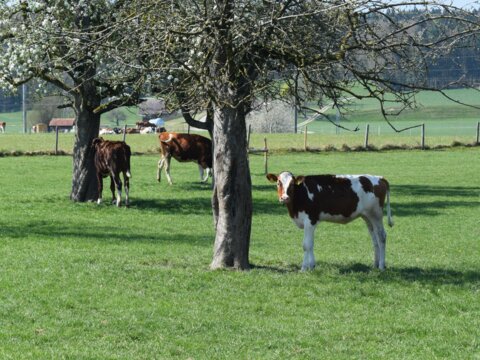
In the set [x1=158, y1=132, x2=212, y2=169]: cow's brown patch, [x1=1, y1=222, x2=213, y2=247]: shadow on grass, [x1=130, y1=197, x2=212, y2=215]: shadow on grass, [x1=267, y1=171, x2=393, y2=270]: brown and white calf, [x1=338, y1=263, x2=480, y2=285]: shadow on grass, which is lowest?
[x1=1, y1=222, x2=213, y2=247]: shadow on grass

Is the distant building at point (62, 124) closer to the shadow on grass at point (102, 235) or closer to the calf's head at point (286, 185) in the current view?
the shadow on grass at point (102, 235)

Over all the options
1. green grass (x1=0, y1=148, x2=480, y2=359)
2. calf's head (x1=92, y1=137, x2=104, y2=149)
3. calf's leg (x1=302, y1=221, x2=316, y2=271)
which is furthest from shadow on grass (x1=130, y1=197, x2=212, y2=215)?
calf's leg (x1=302, y1=221, x2=316, y2=271)

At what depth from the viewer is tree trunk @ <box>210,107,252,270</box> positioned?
1595 cm

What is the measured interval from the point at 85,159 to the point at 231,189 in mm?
13794

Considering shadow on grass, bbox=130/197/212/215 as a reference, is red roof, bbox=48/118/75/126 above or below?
above

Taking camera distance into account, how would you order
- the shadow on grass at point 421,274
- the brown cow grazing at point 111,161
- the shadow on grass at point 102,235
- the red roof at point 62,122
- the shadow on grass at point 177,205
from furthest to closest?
the red roof at point 62,122 → the brown cow grazing at point 111,161 → the shadow on grass at point 177,205 → the shadow on grass at point 102,235 → the shadow on grass at point 421,274

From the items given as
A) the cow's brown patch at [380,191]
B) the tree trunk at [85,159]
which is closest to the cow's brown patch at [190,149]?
the tree trunk at [85,159]

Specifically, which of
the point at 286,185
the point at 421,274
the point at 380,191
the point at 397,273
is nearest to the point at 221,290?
the point at 286,185

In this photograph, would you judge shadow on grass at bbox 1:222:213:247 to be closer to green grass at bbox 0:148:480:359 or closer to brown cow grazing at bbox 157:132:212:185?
green grass at bbox 0:148:480:359

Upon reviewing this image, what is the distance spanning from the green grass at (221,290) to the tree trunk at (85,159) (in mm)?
1309

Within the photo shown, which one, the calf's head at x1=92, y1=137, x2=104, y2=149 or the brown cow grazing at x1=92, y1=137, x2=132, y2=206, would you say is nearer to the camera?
the brown cow grazing at x1=92, y1=137, x2=132, y2=206

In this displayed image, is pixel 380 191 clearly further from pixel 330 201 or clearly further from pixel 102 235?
pixel 102 235

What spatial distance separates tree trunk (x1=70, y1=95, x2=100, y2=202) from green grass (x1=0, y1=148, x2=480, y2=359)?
131 centimetres

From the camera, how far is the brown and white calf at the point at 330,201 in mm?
16250
